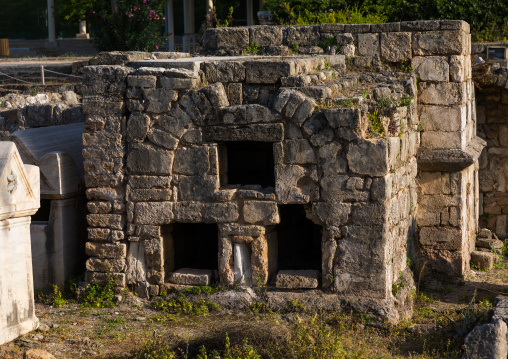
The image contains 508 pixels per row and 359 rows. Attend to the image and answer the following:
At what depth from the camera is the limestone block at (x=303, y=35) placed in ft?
31.7

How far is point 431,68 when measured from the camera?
9164mm

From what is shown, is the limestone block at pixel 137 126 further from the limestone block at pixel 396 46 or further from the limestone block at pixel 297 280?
the limestone block at pixel 396 46

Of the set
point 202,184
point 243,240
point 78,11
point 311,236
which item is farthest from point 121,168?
point 78,11

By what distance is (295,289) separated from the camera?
7.40 meters

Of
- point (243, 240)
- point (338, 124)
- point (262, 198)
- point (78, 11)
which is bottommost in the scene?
point (243, 240)

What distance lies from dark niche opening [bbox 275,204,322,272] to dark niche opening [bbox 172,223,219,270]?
3.00 feet

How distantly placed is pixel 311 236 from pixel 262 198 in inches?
93.9

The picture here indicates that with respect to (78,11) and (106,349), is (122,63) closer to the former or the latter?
(106,349)

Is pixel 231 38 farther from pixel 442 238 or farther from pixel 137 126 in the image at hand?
pixel 442 238

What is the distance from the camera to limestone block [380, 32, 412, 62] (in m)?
9.20

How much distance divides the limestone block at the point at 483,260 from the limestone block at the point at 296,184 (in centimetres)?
398

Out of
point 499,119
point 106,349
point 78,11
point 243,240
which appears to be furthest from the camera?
point 78,11

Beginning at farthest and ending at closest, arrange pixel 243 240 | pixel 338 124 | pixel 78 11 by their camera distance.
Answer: pixel 78 11
pixel 243 240
pixel 338 124

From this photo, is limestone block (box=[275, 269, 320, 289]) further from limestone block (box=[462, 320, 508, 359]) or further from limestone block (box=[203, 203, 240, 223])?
limestone block (box=[462, 320, 508, 359])
